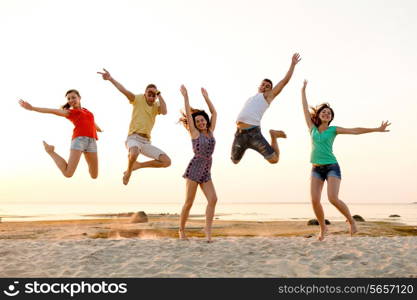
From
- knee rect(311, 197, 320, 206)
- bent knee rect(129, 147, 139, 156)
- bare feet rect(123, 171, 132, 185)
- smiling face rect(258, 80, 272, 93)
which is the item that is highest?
smiling face rect(258, 80, 272, 93)

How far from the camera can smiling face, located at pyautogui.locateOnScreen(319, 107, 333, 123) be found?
8984mm

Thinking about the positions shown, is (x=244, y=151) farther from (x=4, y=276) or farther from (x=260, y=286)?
(x=4, y=276)

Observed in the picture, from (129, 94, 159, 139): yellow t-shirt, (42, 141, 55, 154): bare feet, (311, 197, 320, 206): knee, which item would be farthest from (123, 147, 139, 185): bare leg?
(311, 197, 320, 206): knee

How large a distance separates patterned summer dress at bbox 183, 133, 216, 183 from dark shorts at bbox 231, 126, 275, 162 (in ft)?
3.02

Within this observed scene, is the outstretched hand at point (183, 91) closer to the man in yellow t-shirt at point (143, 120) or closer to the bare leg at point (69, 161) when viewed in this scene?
the man in yellow t-shirt at point (143, 120)

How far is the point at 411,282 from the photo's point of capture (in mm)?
6734

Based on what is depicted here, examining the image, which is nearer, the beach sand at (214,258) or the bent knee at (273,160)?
the beach sand at (214,258)

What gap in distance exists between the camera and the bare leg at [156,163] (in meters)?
9.12

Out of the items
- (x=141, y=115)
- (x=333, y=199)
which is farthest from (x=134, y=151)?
(x=333, y=199)

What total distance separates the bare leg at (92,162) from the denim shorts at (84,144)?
9 centimetres

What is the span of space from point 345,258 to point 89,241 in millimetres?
5176

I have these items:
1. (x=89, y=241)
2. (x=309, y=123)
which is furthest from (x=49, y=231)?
(x=309, y=123)

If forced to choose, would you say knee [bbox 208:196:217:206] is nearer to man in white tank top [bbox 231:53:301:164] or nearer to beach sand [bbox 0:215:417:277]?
beach sand [bbox 0:215:417:277]

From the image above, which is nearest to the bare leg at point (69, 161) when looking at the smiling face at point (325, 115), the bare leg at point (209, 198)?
the bare leg at point (209, 198)
